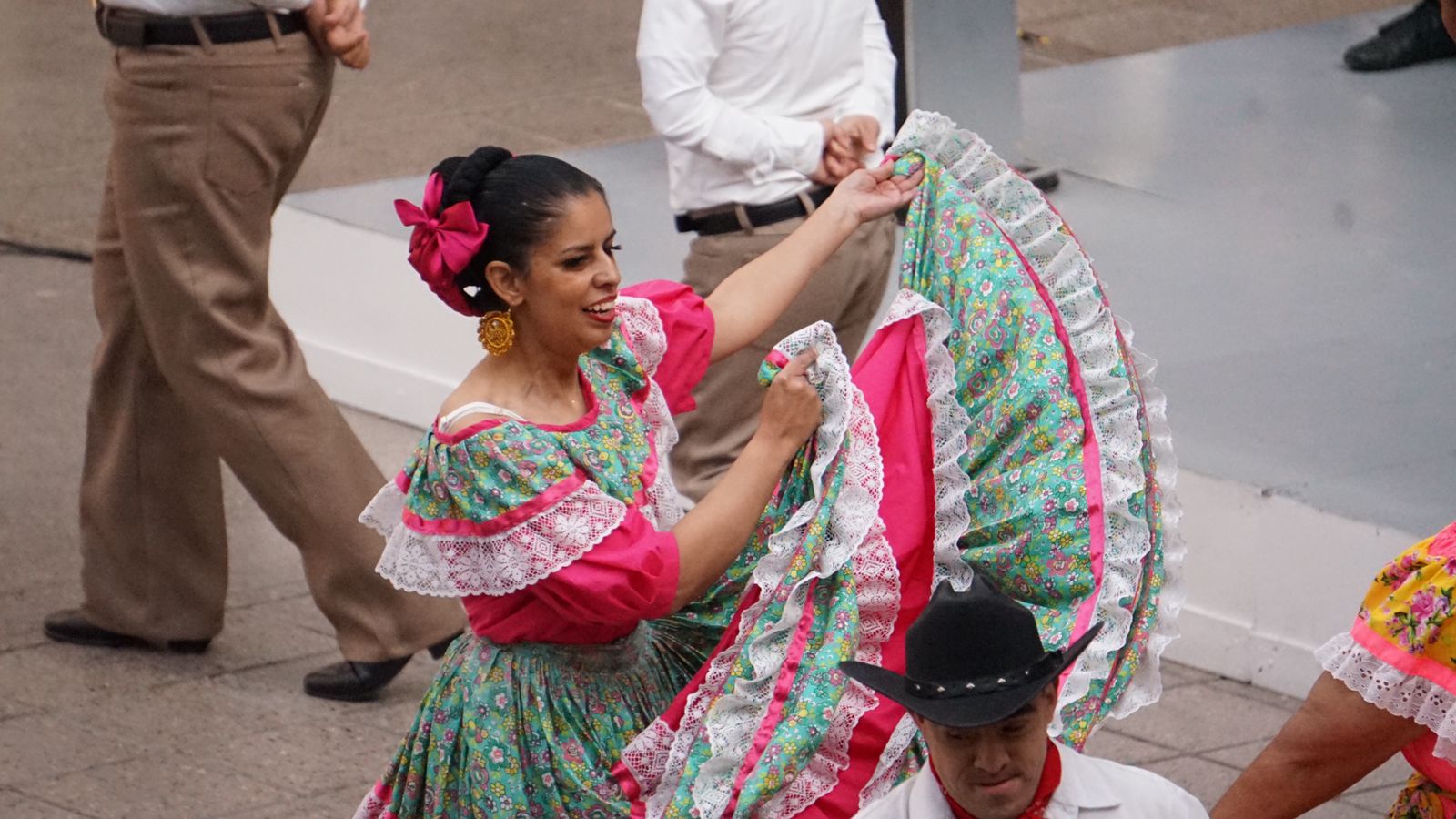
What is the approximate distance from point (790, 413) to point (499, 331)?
1.48 feet

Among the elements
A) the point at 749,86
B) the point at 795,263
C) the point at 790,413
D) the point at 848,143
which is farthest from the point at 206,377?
the point at 790,413

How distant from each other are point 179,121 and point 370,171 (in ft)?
9.67

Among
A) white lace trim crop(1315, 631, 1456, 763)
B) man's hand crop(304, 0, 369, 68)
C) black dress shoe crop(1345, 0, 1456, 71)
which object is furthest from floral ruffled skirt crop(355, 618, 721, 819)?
black dress shoe crop(1345, 0, 1456, 71)

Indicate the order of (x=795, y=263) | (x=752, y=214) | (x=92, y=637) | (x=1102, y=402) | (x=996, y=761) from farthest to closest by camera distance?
(x=92, y=637), (x=752, y=214), (x=795, y=263), (x=1102, y=402), (x=996, y=761)

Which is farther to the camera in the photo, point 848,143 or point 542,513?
point 848,143

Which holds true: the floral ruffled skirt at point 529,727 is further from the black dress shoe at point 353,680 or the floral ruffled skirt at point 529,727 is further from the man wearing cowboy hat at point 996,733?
the black dress shoe at point 353,680

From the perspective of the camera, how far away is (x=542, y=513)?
2.93m

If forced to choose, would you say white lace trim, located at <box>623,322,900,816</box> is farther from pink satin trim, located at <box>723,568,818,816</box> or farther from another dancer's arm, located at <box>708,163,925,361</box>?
another dancer's arm, located at <box>708,163,925,361</box>

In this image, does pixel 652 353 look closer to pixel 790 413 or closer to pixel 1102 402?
pixel 790 413

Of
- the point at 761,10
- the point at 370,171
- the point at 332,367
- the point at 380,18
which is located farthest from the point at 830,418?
the point at 380,18

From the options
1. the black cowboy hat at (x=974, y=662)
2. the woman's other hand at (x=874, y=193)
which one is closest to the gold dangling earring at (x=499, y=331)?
the woman's other hand at (x=874, y=193)

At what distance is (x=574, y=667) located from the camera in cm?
315

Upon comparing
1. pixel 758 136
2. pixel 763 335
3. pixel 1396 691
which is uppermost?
pixel 758 136

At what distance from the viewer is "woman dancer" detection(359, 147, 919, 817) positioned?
2.95m
